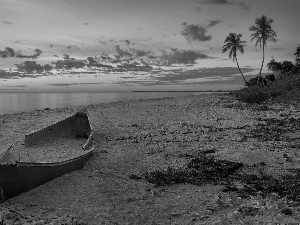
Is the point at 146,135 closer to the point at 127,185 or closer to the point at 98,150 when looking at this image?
the point at 98,150

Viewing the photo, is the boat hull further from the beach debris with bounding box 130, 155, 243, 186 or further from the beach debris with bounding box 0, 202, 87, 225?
the beach debris with bounding box 130, 155, 243, 186

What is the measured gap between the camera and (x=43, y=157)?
38.0 ft

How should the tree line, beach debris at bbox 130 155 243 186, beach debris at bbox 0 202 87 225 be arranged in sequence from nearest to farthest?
beach debris at bbox 0 202 87 225 < beach debris at bbox 130 155 243 186 < the tree line

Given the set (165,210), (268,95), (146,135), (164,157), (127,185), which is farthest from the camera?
(268,95)

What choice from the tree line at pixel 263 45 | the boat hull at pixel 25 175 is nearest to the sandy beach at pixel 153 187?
the boat hull at pixel 25 175

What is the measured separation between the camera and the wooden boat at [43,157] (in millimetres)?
6988

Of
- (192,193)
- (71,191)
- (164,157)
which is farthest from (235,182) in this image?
(71,191)

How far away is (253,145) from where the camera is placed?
1325 cm

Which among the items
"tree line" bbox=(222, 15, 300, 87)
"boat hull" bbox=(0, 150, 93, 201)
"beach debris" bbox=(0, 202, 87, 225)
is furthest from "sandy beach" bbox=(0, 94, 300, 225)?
"tree line" bbox=(222, 15, 300, 87)

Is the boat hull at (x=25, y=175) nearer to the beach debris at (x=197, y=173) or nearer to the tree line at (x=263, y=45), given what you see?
the beach debris at (x=197, y=173)

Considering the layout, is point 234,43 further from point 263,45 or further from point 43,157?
point 43,157

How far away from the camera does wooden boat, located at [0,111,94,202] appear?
6988mm

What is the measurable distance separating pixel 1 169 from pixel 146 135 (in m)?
10.7

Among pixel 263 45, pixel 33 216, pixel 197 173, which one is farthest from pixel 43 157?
pixel 263 45
